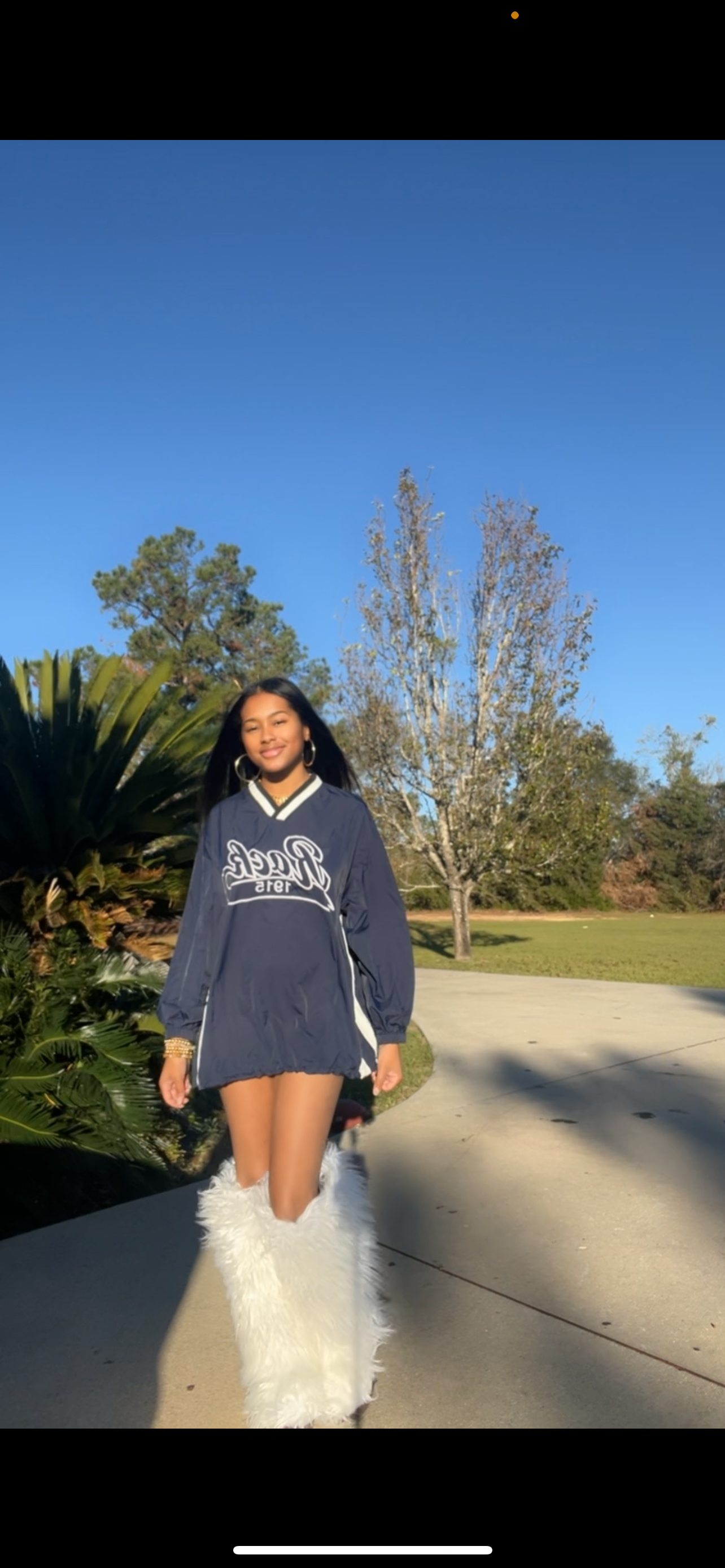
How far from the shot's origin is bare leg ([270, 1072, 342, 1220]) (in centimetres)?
275

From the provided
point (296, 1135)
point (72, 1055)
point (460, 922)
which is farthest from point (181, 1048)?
point (460, 922)

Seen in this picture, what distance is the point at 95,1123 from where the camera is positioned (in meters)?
4.51

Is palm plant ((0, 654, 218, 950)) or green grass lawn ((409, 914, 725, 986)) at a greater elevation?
palm plant ((0, 654, 218, 950))

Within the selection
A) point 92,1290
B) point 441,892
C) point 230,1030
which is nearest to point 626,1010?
point 92,1290

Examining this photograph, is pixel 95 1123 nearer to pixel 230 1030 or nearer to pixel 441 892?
A: pixel 230 1030

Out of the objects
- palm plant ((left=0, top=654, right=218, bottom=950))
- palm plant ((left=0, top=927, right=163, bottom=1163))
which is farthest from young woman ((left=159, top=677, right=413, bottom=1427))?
palm plant ((left=0, top=654, right=218, bottom=950))

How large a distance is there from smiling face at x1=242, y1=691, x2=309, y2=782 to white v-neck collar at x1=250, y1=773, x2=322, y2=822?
74 millimetres

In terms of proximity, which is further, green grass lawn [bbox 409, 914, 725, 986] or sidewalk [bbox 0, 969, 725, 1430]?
green grass lawn [bbox 409, 914, 725, 986]

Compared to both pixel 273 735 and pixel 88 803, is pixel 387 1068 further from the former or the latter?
pixel 88 803

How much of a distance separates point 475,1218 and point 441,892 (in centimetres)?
3456

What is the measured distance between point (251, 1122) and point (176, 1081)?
0.23 m

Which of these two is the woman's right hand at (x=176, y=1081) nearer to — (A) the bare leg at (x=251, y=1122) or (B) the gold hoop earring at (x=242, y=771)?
(A) the bare leg at (x=251, y=1122)

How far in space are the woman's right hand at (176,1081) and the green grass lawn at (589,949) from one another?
812 centimetres

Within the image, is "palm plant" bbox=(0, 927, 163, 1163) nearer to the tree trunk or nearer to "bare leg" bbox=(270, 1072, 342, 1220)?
"bare leg" bbox=(270, 1072, 342, 1220)
